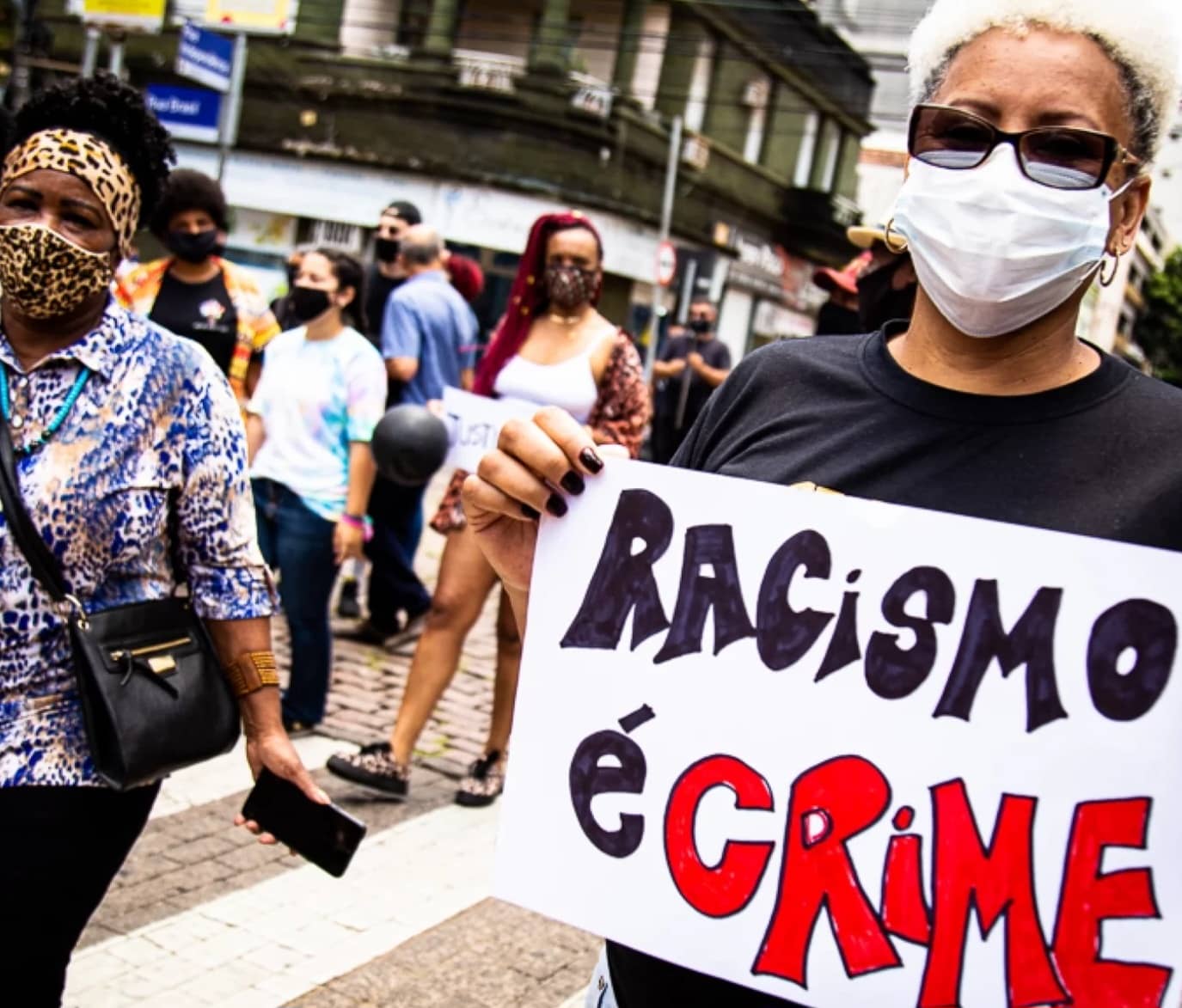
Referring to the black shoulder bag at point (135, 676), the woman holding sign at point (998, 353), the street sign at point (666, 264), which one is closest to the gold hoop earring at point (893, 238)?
the woman holding sign at point (998, 353)

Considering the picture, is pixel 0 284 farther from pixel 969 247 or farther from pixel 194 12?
pixel 194 12

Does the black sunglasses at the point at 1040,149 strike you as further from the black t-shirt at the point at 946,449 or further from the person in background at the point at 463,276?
the person in background at the point at 463,276

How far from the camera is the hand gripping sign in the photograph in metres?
1.28

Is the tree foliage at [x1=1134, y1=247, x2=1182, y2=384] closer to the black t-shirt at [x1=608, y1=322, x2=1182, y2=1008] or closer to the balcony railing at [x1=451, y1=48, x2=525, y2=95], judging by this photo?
the balcony railing at [x1=451, y1=48, x2=525, y2=95]

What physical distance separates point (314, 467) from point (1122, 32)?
13.4ft

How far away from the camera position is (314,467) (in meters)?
5.17

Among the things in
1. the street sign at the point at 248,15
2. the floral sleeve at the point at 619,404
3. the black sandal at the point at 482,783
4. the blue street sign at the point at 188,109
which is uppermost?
the street sign at the point at 248,15

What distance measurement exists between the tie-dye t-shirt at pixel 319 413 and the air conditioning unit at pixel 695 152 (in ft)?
69.0

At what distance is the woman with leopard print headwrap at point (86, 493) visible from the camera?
2.16 m

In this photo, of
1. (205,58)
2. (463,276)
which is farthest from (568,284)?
(205,58)

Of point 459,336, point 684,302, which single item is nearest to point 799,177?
point 684,302

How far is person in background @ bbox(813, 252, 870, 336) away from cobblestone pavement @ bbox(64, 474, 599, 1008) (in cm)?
214

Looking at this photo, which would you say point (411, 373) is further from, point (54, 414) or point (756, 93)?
point (756, 93)

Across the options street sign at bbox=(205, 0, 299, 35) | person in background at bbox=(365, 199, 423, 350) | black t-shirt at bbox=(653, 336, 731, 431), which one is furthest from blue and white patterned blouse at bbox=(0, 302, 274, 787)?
street sign at bbox=(205, 0, 299, 35)
